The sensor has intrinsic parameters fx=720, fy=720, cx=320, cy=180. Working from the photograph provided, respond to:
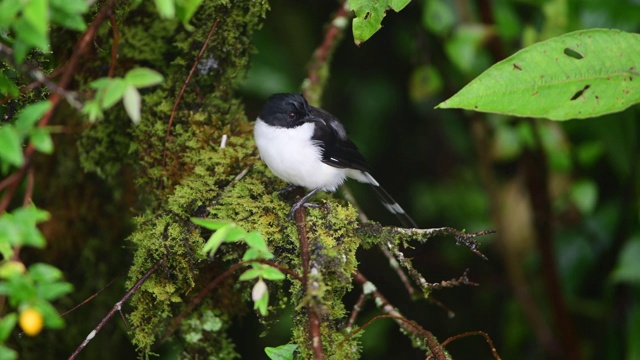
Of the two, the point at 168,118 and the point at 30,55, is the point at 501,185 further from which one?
the point at 30,55

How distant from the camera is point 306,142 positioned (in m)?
2.81

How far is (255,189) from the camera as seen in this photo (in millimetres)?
Answer: 2445

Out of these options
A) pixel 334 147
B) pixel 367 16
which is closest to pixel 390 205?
pixel 334 147

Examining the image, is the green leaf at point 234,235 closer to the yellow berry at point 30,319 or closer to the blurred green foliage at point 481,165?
the yellow berry at point 30,319

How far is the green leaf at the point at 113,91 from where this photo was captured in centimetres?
135

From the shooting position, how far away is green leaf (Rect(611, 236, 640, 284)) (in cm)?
313

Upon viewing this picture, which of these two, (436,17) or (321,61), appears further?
Result: (436,17)

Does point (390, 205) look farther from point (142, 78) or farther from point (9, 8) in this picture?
point (9, 8)

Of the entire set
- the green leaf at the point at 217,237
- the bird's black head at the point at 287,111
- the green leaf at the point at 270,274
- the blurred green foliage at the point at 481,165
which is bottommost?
the blurred green foliage at the point at 481,165

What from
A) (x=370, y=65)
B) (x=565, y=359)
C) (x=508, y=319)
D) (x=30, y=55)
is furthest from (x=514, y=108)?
(x=370, y=65)

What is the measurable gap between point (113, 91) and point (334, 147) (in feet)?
5.07

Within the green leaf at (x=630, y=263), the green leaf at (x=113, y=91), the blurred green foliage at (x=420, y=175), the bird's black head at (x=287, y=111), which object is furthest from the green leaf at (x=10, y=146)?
the green leaf at (x=630, y=263)

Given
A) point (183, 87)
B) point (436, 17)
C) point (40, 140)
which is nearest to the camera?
point (40, 140)

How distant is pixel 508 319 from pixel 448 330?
2.09 ft
